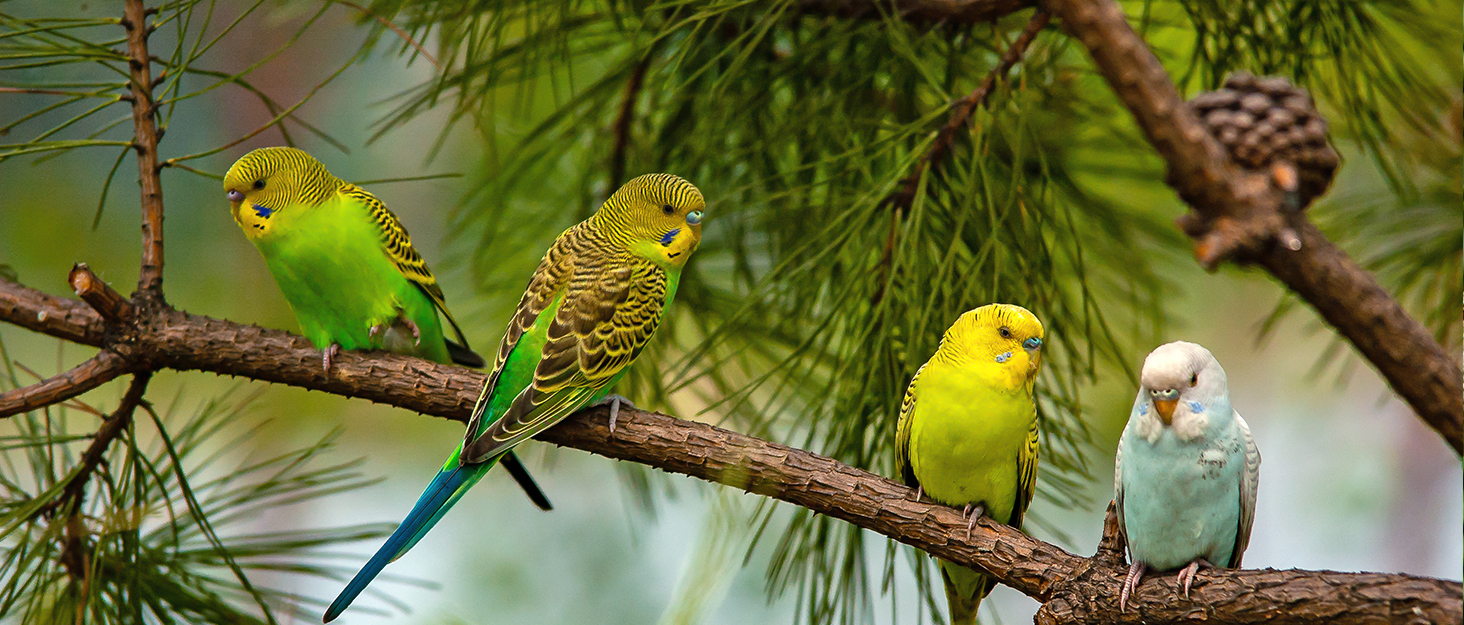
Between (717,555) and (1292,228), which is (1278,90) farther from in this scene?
(717,555)

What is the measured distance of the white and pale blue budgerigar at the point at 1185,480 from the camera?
35.0 inches

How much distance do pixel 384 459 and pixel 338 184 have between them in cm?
299

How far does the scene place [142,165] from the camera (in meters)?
1.12

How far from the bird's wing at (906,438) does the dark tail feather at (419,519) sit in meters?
0.45

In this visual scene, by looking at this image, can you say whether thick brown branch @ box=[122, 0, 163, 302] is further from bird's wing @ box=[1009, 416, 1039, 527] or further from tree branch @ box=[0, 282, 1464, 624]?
bird's wing @ box=[1009, 416, 1039, 527]

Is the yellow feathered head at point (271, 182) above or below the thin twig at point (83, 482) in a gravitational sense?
above

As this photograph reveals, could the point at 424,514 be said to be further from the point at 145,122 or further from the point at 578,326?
the point at 145,122

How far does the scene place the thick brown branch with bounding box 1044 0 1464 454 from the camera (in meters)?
0.56

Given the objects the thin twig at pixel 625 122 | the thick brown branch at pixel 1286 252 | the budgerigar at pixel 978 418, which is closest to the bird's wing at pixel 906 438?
the budgerigar at pixel 978 418

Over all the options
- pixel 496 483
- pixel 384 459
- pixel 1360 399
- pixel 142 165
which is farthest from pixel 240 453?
pixel 1360 399

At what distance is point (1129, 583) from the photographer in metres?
0.89

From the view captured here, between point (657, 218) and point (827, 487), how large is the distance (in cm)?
34

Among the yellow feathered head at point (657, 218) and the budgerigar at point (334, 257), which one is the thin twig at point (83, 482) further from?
the yellow feathered head at point (657, 218)

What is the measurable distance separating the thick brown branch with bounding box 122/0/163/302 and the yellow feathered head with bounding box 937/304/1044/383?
2.88 ft
